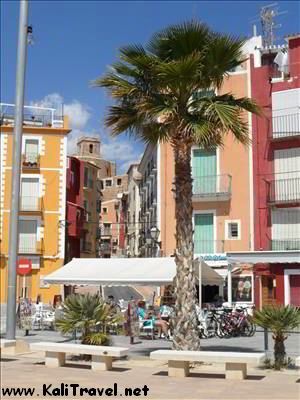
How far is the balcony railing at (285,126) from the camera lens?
30653 mm

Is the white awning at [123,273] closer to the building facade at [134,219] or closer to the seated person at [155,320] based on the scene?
the seated person at [155,320]

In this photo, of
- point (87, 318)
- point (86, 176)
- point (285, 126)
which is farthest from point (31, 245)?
point (87, 318)

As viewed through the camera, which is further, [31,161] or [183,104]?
[31,161]

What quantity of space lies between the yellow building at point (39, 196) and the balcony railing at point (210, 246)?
13.3m

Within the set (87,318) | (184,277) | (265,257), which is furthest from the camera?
(265,257)

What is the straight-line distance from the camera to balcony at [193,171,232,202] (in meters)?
33.5

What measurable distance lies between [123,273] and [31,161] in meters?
25.4

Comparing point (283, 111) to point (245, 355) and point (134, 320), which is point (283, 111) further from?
point (245, 355)

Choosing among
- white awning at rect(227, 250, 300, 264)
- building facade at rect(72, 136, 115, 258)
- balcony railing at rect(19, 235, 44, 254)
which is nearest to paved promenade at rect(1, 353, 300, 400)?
white awning at rect(227, 250, 300, 264)

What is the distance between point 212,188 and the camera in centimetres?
3388

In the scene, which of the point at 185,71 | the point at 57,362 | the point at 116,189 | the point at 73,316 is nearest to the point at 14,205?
the point at 73,316

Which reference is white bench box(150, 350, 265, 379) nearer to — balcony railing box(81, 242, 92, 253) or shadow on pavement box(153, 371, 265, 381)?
shadow on pavement box(153, 371, 265, 381)

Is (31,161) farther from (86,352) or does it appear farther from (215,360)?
(215,360)

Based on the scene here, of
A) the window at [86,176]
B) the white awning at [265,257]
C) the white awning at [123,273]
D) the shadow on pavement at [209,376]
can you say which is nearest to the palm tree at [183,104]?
the shadow on pavement at [209,376]
